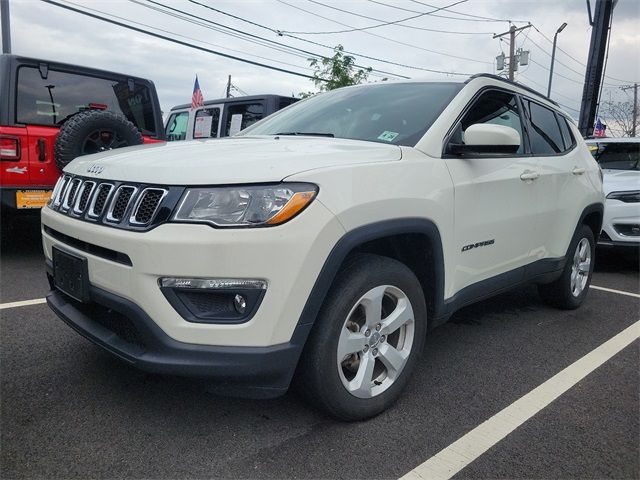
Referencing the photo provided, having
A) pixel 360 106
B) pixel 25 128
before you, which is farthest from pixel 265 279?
pixel 25 128

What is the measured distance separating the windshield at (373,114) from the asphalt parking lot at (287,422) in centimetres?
140

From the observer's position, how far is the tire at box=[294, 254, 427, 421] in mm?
2164

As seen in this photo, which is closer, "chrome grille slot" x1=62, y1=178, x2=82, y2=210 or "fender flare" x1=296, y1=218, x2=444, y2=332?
"fender flare" x1=296, y1=218, x2=444, y2=332

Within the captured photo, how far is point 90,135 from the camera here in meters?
5.01

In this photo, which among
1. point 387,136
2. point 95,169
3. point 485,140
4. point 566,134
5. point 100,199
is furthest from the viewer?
point 566,134

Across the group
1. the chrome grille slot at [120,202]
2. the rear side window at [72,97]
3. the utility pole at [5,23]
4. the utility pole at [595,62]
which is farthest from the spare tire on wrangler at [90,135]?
the utility pole at [5,23]

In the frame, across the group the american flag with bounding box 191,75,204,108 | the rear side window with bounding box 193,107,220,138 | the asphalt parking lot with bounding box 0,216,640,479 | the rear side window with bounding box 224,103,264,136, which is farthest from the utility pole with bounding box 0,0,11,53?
the asphalt parking lot with bounding box 0,216,640,479

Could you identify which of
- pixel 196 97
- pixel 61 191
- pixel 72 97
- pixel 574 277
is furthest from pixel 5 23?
pixel 574 277

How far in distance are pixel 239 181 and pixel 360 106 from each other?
5.13ft

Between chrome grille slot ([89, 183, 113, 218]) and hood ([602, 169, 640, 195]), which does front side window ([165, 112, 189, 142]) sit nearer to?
hood ([602, 169, 640, 195])

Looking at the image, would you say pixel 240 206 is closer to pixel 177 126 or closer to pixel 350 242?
pixel 350 242

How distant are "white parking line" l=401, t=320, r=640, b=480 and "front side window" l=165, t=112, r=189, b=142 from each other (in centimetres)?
938

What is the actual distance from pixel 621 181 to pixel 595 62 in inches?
280

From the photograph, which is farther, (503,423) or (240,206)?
(503,423)
